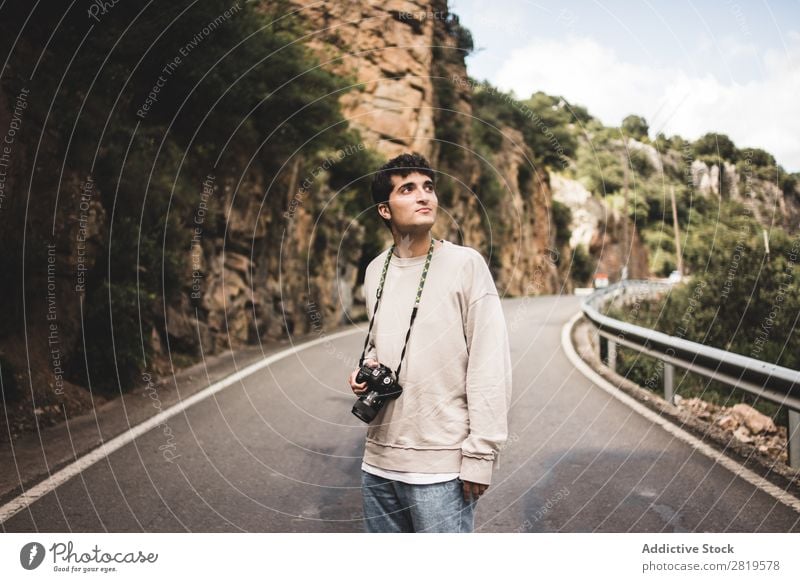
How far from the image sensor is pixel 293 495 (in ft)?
14.6

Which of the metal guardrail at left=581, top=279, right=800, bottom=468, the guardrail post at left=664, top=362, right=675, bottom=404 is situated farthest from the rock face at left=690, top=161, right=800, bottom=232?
the guardrail post at left=664, top=362, right=675, bottom=404

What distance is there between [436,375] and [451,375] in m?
0.05

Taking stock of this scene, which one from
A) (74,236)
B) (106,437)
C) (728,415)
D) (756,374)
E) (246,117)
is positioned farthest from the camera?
(246,117)

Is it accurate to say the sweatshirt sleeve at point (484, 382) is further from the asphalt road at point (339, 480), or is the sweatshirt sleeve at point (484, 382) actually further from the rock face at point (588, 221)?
the rock face at point (588, 221)

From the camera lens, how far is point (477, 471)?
7.31ft

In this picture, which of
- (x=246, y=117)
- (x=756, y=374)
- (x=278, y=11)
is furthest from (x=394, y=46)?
(x=756, y=374)

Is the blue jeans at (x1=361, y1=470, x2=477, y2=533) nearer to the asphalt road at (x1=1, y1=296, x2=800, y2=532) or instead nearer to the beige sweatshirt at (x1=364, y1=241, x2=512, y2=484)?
the beige sweatshirt at (x1=364, y1=241, x2=512, y2=484)

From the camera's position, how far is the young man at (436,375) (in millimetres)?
2256

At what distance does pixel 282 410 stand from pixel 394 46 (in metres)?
22.5

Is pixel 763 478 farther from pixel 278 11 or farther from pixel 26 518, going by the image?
pixel 278 11

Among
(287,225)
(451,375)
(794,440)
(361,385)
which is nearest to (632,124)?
(794,440)

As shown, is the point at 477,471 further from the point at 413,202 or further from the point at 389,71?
the point at 389,71

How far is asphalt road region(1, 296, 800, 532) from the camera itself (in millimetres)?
3889

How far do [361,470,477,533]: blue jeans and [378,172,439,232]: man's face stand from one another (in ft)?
3.04
